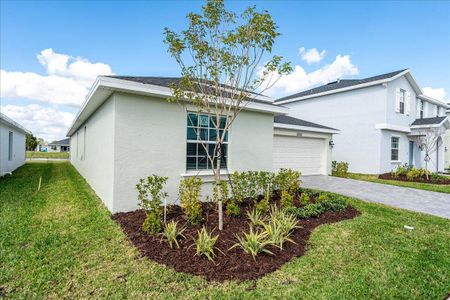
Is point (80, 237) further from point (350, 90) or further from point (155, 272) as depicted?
point (350, 90)

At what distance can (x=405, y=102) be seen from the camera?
17250mm

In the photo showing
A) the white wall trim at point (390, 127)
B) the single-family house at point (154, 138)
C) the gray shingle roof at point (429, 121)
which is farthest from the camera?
the gray shingle roof at point (429, 121)

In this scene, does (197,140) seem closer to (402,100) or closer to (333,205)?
(333,205)

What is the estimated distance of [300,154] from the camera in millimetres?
13281

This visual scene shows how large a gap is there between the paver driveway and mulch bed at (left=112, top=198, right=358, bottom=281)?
12.2 feet

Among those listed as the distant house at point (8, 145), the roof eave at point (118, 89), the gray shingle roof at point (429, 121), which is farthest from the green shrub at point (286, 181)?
the gray shingle roof at point (429, 121)

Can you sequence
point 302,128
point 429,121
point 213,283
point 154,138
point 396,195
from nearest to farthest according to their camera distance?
point 213,283
point 154,138
point 396,195
point 302,128
point 429,121

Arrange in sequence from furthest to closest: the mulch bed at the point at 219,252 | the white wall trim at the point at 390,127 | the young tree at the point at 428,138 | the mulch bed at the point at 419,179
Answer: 1. the young tree at the point at 428,138
2. the white wall trim at the point at 390,127
3. the mulch bed at the point at 419,179
4. the mulch bed at the point at 219,252

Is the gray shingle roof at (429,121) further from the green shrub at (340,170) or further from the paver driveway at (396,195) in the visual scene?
the paver driveway at (396,195)

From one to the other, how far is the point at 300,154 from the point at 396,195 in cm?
500

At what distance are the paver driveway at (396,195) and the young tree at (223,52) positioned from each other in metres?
6.17

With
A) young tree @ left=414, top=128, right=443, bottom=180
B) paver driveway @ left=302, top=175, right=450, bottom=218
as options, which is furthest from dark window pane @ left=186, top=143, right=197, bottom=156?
young tree @ left=414, top=128, right=443, bottom=180

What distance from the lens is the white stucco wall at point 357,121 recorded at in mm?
15867

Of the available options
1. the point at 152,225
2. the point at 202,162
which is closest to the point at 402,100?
the point at 202,162
